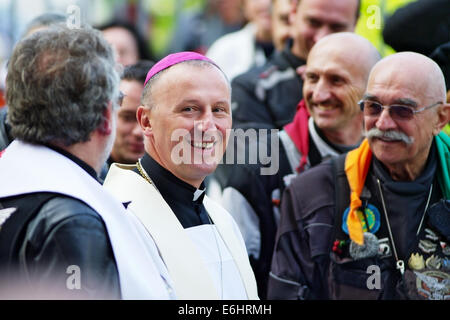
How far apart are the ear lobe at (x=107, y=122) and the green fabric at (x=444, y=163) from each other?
217 centimetres

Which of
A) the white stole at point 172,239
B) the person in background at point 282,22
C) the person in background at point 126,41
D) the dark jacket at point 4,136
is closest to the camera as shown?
the white stole at point 172,239

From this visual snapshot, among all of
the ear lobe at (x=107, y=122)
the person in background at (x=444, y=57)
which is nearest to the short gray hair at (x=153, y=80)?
the ear lobe at (x=107, y=122)

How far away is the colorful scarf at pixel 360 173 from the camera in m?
4.37

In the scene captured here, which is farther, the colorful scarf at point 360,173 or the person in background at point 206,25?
the person in background at point 206,25

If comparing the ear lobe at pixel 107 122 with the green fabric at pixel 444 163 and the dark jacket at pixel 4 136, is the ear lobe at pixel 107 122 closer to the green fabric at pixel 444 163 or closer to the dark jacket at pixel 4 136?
the dark jacket at pixel 4 136

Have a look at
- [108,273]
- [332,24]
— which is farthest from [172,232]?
[332,24]

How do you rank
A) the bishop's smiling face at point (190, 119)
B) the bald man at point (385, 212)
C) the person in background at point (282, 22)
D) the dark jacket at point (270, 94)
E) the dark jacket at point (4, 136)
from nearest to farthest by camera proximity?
the bishop's smiling face at point (190, 119) < the dark jacket at point (4, 136) < the bald man at point (385, 212) < the dark jacket at point (270, 94) < the person in background at point (282, 22)

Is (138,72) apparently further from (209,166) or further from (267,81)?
(209,166)

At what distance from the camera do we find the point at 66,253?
2631mm

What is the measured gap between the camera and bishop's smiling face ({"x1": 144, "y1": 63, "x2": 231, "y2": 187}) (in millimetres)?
3426

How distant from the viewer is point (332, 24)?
18.6 feet

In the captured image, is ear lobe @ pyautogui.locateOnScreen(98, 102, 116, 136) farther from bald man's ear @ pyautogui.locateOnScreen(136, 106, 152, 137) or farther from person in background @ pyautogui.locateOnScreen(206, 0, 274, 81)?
person in background @ pyautogui.locateOnScreen(206, 0, 274, 81)

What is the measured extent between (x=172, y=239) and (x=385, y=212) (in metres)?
1.57

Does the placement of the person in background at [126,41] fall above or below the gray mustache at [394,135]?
above
